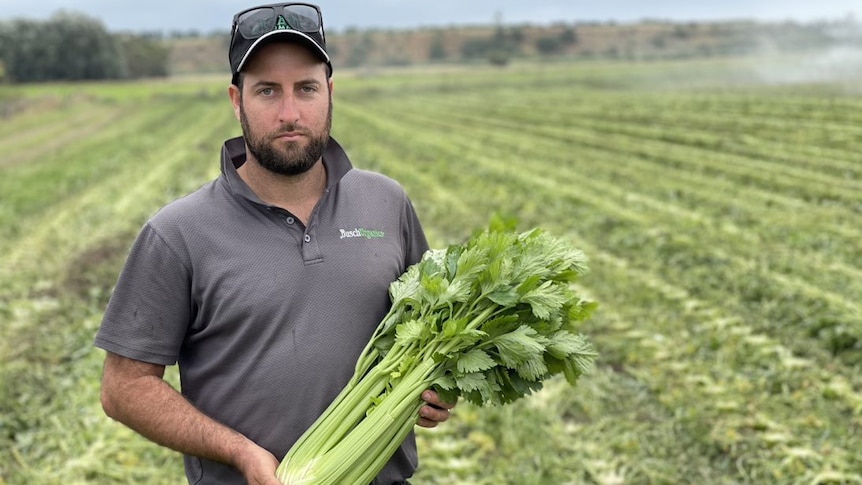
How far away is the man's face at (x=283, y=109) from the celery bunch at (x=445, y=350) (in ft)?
1.84

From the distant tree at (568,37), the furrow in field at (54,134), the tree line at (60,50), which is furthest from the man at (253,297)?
the distant tree at (568,37)

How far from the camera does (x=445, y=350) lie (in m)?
2.64

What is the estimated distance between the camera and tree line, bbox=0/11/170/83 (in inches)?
2704

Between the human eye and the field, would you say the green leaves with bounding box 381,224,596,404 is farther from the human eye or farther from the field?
the field

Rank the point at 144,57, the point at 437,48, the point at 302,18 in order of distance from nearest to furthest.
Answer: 1. the point at 302,18
2. the point at 144,57
3. the point at 437,48

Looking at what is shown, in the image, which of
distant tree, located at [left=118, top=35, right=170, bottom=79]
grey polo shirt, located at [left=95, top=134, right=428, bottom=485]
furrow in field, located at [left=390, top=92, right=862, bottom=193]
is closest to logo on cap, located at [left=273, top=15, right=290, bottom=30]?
grey polo shirt, located at [left=95, top=134, right=428, bottom=485]

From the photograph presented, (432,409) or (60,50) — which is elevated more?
(60,50)

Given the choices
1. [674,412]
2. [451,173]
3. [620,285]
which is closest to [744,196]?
[620,285]

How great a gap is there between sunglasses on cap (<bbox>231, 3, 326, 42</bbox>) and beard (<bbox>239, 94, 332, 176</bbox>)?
0.26 metres

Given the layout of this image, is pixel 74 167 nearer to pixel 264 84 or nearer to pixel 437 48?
pixel 264 84

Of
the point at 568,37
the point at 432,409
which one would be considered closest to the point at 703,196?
the point at 432,409

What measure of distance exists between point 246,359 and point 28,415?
4.87 metres

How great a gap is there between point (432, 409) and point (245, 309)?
0.71 m

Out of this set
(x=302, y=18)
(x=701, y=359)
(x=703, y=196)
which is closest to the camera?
(x=302, y=18)
